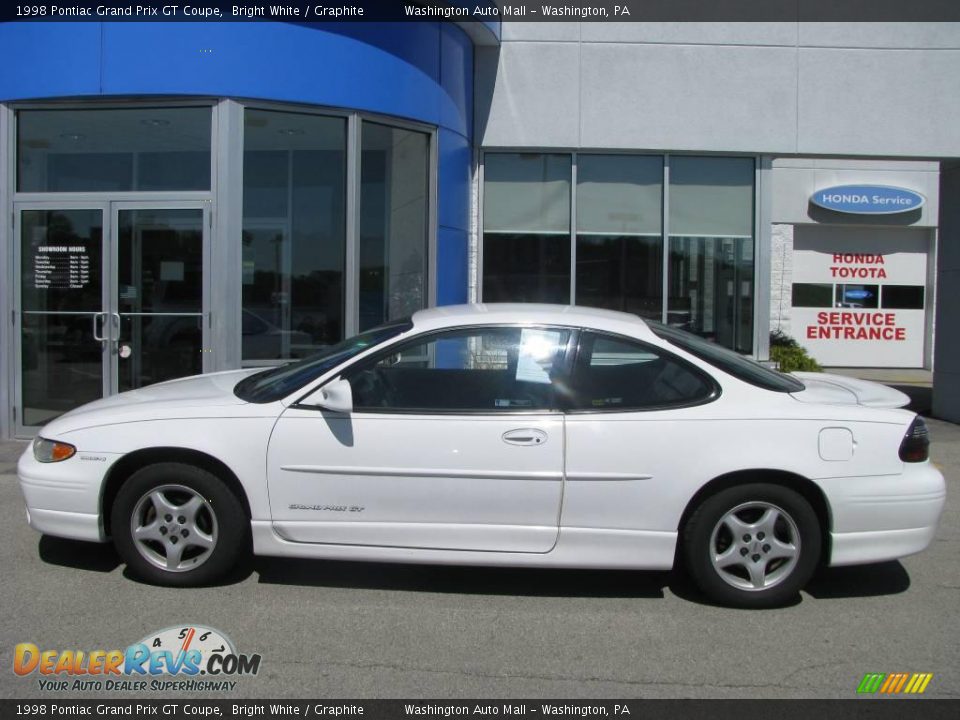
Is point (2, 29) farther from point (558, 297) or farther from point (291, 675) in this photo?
point (291, 675)

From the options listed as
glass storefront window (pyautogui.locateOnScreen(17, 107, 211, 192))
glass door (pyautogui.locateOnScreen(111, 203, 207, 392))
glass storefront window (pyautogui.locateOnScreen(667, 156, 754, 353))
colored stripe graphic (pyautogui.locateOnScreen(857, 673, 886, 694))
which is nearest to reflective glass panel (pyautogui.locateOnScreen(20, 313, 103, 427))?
glass door (pyautogui.locateOnScreen(111, 203, 207, 392))

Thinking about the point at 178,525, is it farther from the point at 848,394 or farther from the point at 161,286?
the point at 161,286

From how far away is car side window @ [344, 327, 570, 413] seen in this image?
4.56m

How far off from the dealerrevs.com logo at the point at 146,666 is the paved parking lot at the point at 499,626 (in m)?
0.07

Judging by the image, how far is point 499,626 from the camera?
425 centimetres

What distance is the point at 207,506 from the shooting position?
4551 millimetres

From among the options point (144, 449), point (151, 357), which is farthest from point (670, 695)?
point (151, 357)

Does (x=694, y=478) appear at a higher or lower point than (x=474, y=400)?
lower

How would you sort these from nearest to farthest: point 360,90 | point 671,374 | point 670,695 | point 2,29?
point 670,695
point 671,374
point 2,29
point 360,90

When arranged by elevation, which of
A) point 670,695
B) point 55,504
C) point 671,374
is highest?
point 671,374

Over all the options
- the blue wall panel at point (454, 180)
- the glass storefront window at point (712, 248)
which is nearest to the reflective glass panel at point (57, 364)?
the blue wall panel at point (454, 180)

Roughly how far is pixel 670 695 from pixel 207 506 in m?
2.51

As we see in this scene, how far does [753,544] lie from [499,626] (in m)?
1.37

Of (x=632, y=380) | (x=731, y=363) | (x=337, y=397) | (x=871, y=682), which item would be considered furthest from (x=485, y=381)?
(x=871, y=682)
